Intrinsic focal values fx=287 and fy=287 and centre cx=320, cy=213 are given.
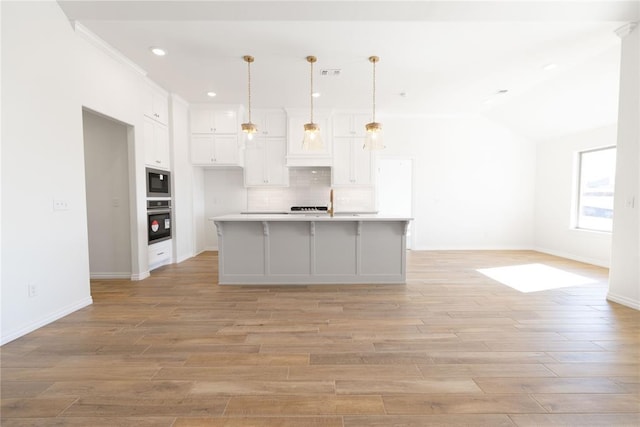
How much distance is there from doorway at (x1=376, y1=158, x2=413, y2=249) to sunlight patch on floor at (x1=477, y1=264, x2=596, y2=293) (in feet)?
6.82

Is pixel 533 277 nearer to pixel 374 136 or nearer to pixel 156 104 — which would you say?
pixel 374 136

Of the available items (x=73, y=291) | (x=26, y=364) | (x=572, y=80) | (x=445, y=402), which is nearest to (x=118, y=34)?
(x=73, y=291)

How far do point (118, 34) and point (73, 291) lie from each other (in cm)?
277

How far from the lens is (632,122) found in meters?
2.87

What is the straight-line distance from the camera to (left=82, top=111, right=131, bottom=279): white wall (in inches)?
155

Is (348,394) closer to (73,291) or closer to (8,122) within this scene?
(73,291)

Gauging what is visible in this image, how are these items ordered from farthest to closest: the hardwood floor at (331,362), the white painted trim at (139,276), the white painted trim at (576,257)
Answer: the white painted trim at (576,257), the white painted trim at (139,276), the hardwood floor at (331,362)

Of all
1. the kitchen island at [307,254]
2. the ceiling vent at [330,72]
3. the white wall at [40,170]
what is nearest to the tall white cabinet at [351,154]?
the ceiling vent at [330,72]

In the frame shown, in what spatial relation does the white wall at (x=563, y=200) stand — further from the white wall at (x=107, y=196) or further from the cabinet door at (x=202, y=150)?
the white wall at (x=107, y=196)

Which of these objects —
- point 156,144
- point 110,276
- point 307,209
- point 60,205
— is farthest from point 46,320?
point 307,209

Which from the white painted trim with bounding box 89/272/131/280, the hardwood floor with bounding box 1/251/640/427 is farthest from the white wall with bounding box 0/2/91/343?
the white painted trim with bounding box 89/272/131/280

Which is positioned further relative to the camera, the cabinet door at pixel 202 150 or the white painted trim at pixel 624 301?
the cabinet door at pixel 202 150

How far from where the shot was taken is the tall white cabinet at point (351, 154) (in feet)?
19.0

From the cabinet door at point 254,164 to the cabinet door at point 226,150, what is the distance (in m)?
0.31
